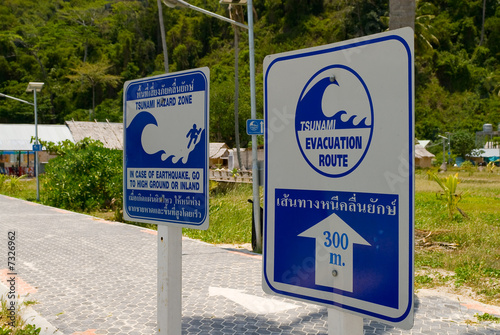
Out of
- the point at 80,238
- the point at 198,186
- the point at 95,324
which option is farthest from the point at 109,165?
the point at 198,186

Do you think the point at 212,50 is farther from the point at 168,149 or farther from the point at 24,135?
the point at 168,149

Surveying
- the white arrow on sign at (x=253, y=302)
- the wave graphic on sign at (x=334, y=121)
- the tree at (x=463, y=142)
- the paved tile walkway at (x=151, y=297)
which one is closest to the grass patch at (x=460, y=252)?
the paved tile walkway at (x=151, y=297)

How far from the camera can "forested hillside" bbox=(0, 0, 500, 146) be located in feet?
226

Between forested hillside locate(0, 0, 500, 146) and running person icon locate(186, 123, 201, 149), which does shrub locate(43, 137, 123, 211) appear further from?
forested hillside locate(0, 0, 500, 146)

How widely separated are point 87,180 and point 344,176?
19.6 m

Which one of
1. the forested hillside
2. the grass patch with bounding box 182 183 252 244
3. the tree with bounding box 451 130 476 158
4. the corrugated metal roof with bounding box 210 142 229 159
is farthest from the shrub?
the tree with bounding box 451 130 476 158

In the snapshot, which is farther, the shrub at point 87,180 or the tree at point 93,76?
the tree at point 93,76

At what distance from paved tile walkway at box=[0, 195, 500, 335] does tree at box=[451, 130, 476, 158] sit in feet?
191

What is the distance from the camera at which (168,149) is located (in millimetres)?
3135

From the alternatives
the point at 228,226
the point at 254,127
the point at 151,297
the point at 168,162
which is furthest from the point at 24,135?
the point at 168,162

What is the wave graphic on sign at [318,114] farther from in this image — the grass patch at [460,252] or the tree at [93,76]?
the tree at [93,76]

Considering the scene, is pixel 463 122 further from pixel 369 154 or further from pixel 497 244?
pixel 369 154

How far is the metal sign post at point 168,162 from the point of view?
2.97 meters

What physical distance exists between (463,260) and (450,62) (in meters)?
67.1
